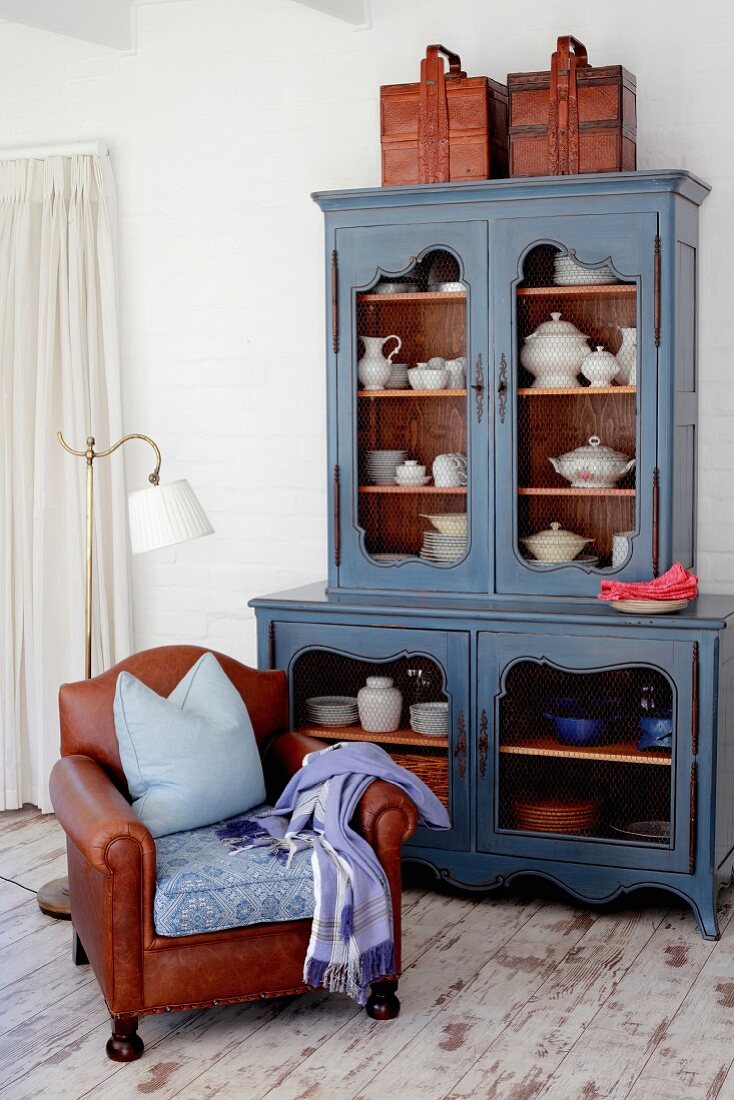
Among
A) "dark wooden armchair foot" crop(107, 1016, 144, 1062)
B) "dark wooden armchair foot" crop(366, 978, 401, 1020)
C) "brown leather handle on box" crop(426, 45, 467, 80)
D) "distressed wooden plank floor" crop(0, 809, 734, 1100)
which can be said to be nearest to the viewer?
"distressed wooden plank floor" crop(0, 809, 734, 1100)

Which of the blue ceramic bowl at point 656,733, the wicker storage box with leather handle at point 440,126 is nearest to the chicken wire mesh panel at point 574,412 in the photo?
the wicker storage box with leather handle at point 440,126

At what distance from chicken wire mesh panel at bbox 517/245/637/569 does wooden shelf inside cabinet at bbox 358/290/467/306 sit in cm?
19

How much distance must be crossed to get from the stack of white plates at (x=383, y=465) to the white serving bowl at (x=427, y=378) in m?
0.21

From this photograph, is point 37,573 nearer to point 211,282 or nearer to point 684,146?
point 211,282

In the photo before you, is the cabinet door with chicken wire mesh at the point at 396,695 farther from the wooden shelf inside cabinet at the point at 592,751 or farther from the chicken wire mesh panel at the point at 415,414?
the chicken wire mesh panel at the point at 415,414

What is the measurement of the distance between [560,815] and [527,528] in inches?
32.2

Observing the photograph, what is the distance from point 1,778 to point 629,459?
2586 mm

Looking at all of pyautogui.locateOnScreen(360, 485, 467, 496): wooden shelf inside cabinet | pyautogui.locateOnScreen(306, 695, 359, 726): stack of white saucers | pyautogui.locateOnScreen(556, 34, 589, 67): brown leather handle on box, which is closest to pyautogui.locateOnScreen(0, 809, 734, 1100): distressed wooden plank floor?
pyautogui.locateOnScreen(306, 695, 359, 726): stack of white saucers

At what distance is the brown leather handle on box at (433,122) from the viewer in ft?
12.3

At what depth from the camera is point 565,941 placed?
3.47m

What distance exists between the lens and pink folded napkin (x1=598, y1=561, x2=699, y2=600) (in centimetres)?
348

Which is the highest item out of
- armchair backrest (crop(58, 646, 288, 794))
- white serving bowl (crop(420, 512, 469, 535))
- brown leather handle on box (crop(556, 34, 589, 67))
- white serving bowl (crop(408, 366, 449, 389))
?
brown leather handle on box (crop(556, 34, 589, 67))

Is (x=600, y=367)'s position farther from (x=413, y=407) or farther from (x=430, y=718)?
(x=430, y=718)

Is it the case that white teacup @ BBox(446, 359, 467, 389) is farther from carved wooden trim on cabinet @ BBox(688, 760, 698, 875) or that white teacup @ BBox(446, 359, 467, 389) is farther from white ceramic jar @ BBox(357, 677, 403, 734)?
carved wooden trim on cabinet @ BBox(688, 760, 698, 875)
